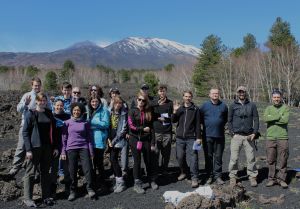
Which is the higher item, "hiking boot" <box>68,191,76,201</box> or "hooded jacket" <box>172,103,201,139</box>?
"hooded jacket" <box>172,103,201,139</box>

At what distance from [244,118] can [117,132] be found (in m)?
2.59

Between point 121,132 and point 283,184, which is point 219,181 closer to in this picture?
point 283,184

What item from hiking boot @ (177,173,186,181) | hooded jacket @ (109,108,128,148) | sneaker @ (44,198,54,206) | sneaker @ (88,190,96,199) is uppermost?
hooded jacket @ (109,108,128,148)

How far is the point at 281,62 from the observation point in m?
49.2

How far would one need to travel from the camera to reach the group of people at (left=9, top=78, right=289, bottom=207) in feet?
22.7

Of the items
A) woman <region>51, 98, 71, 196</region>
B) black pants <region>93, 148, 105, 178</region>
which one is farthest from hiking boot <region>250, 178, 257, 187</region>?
woman <region>51, 98, 71, 196</region>

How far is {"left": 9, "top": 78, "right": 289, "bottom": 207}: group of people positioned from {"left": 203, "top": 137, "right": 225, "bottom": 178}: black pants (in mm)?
20

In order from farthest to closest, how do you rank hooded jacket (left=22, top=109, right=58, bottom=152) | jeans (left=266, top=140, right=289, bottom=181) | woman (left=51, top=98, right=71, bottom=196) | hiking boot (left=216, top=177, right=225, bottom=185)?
hiking boot (left=216, top=177, right=225, bottom=185), jeans (left=266, top=140, right=289, bottom=181), woman (left=51, top=98, right=71, bottom=196), hooded jacket (left=22, top=109, right=58, bottom=152)

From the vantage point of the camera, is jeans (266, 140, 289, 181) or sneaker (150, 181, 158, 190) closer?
sneaker (150, 181, 158, 190)

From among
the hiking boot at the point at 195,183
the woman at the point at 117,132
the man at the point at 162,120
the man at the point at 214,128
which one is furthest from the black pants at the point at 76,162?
the man at the point at 214,128

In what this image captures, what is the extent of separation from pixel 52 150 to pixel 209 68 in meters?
52.8

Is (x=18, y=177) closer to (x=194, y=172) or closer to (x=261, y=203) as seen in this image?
(x=194, y=172)

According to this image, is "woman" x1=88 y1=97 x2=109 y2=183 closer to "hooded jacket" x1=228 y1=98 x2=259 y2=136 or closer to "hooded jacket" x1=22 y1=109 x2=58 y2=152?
"hooded jacket" x1=22 y1=109 x2=58 y2=152

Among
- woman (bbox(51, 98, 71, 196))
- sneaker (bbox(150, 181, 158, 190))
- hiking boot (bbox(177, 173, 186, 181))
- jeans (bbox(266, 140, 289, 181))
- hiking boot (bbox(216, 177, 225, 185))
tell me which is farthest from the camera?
hiking boot (bbox(177, 173, 186, 181))
